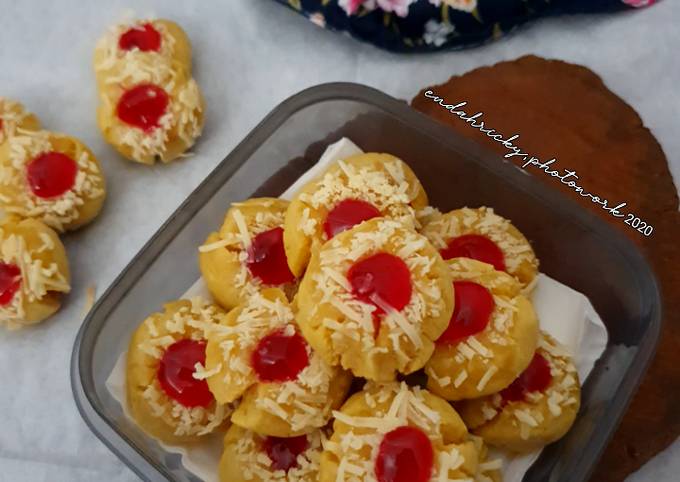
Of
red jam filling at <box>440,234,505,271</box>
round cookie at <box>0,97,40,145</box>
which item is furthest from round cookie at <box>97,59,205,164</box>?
red jam filling at <box>440,234,505,271</box>

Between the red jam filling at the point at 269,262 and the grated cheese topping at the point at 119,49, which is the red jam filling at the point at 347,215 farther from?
the grated cheese topping at the point at 119,49

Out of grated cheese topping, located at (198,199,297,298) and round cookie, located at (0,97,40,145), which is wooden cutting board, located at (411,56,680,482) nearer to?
grated cheese topping, located at (198,199,297,298)

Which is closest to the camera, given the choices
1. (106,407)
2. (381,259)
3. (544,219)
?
(381,259)

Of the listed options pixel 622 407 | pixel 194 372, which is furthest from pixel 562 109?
pixel 194 372

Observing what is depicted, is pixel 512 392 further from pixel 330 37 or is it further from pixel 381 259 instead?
pixel 330 37

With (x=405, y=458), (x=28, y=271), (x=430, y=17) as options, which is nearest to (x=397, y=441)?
(x=405, y=458)
